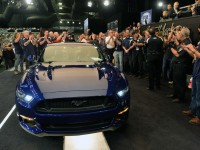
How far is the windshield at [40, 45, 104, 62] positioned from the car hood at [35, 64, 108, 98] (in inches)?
29.6

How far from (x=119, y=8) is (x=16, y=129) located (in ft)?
59.3

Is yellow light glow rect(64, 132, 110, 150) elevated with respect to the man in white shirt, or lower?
lower

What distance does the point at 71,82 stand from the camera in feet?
11.8

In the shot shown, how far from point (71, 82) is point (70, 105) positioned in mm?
456

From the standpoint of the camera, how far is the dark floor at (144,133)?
3.56 meters

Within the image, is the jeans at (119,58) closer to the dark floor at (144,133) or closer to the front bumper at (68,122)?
the dark floor at (144,133)

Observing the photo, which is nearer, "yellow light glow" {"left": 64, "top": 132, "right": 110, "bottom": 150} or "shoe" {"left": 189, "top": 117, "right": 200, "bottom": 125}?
"yellow light glow" {"left": 64, "top": 132, "right": 110, "bottom": 150}

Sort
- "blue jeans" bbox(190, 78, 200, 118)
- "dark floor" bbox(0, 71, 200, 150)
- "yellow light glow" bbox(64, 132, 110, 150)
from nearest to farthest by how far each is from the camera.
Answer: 1. "yellow light glow" bbox(64, 132, 110, 150)
2. "dark floor" bbox(0, 71, 200, 150)
3. "blue jeans" bbox(190, 78, 200, 118)

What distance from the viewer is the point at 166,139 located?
3760 millimetres

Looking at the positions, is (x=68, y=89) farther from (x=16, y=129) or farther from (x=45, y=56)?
(x=45, y=56)

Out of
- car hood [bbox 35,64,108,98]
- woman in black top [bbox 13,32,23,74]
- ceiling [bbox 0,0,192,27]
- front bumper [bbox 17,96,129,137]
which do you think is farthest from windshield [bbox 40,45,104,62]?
ceiling [bbox 0,0,192,27]

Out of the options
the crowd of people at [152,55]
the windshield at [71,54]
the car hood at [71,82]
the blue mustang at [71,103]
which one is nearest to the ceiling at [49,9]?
the crowd of people at [152,55]

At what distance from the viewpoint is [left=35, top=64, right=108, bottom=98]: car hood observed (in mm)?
3318

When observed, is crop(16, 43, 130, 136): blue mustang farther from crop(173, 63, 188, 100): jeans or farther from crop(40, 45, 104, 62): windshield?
crop(173, 63, 188, 100): jeans
